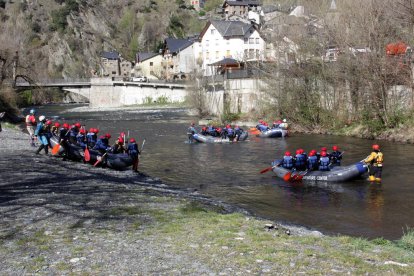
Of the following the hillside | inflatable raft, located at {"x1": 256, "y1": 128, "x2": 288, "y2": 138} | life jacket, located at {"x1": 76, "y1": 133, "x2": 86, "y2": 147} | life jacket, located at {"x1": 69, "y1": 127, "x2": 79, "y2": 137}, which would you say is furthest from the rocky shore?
the hillside

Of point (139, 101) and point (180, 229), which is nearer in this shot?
point (180, 229)

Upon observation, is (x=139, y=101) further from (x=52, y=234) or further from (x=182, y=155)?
(x=52, y=234)

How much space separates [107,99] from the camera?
312 ft

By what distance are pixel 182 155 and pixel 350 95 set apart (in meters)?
18.6

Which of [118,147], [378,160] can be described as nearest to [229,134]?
[118,147]

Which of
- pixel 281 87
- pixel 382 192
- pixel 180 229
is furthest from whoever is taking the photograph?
pixel 281 87

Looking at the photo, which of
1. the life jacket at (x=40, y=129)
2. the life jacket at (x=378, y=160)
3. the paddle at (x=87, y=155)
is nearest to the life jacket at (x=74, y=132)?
the life jacket at (x=40, y=129)

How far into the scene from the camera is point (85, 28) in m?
153

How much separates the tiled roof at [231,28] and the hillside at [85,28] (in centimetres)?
5124

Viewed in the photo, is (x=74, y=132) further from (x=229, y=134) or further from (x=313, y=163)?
(x=229, y=134)

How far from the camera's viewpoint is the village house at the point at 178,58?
10688cm

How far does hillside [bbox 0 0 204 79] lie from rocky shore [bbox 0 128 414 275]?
4963 inches

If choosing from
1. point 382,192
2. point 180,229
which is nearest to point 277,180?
point 382,192

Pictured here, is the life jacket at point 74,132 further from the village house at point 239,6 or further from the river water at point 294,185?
the village house at point 239,6
